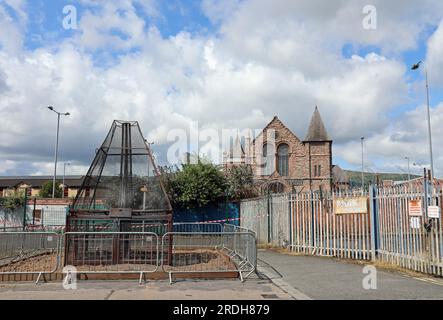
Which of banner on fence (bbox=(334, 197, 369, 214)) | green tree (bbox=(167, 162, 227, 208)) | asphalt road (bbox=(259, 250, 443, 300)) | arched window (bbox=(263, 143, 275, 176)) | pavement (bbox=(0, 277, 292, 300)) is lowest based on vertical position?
pavement (bbox=(0, 277, 292, 300))

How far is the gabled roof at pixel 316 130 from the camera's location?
5013 centimetres

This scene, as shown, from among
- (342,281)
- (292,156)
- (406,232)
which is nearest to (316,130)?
(292,156)

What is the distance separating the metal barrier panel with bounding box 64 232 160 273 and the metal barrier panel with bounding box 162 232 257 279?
48 centimetres

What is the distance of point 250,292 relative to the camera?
852 centimetres

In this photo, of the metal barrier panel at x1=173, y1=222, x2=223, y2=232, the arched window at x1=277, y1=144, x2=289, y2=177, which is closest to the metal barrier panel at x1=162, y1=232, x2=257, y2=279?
the metal barrier panel at x1=173, y1=222, x2=223, y2=232

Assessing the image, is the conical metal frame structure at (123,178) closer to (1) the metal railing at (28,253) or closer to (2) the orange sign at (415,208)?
(1) the metal railing at (28,253)

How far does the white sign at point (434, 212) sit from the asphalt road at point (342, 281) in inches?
56.9

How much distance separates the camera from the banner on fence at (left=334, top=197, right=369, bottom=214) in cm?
1329

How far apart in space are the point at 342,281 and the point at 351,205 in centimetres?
463

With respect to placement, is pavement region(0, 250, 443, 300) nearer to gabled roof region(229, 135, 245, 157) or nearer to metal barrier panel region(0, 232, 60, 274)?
metal barrier panel region(0, 232, 60, 274)

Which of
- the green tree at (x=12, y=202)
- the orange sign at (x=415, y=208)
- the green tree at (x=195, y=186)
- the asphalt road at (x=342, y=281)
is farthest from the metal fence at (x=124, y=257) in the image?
the green tree at (x=12, y=202)
